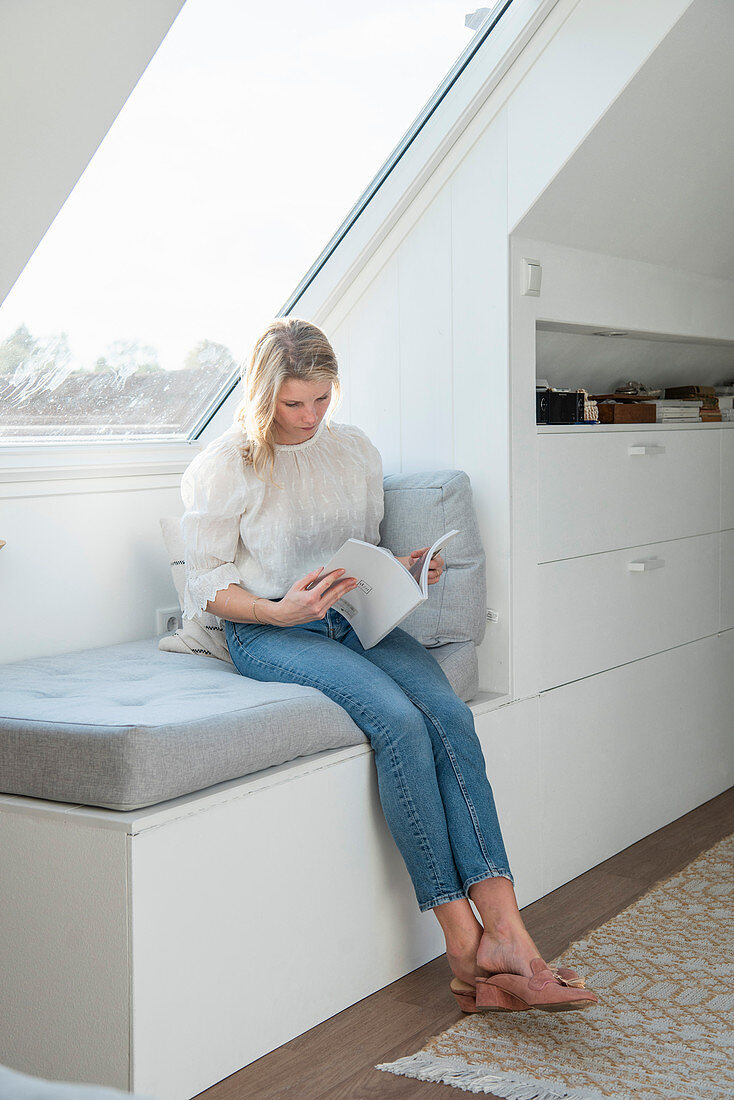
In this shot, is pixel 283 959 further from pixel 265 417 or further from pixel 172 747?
pixel 265 417

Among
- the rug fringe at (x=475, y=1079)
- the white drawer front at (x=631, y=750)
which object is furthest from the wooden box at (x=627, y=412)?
the rug fringe at (x=475, y=1079)

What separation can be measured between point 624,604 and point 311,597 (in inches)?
42.5

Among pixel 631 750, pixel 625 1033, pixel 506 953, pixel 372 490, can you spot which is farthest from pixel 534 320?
pixel 625 1033

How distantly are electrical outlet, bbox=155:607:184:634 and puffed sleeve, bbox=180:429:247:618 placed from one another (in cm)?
49

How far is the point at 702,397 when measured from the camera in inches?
133

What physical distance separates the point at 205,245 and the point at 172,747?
3.91 ft

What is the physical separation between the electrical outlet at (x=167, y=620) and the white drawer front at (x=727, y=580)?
1577 millimetres

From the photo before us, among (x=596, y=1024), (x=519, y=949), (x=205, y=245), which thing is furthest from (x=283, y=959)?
(x=205, y=245)

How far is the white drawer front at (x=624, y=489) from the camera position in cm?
256

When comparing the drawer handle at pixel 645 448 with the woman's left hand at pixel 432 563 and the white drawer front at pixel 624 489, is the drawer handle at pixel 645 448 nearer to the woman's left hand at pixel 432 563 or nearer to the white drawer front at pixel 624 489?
the white drawer front at pixel 624 489

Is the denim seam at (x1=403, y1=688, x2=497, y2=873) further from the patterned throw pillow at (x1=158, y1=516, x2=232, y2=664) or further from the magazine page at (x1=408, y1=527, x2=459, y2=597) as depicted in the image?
the patterned throw pillow at (x1=158, y1=516, x2=232, y2=664)

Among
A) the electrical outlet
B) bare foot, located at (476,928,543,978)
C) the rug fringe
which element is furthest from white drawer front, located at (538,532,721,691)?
the rug fringe

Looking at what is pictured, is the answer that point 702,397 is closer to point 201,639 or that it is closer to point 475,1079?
point 201,639

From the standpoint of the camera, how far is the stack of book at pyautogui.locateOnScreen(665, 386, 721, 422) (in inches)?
129
